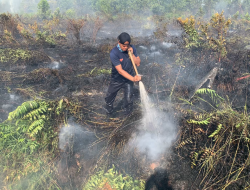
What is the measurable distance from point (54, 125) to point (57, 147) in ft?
1.58

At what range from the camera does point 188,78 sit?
591cm

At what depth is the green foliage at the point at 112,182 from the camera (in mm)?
2617

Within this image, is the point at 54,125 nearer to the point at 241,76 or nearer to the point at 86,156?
the point at 86,156

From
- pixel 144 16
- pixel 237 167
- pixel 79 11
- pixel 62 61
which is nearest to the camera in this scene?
pixel 237 167

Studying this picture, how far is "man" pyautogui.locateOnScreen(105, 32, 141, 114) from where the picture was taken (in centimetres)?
322

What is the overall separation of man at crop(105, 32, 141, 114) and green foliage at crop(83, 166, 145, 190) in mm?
1655

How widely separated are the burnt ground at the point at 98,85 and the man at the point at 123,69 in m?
0.38

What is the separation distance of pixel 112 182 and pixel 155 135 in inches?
44.6

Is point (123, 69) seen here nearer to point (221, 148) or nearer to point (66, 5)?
point (221, 148)

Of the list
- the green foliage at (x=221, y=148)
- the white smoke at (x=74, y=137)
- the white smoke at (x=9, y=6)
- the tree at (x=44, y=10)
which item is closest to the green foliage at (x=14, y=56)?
the white smoke at (x=74, y=137)

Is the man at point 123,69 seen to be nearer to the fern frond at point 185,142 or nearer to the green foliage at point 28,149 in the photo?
the fern frond at point 185,142

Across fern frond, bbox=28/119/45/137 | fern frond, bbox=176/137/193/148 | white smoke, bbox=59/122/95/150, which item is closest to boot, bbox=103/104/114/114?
white smoke, bbox=59/122/95/150

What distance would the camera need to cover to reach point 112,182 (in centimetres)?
266

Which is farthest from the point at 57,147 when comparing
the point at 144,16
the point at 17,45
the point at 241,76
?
the point at 144,16
